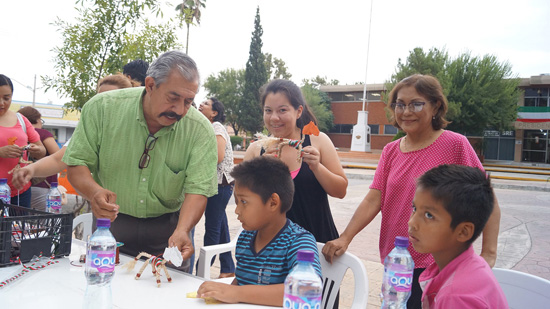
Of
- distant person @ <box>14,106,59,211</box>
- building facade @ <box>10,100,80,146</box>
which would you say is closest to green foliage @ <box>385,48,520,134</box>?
distant person @ <box>14,106,59,211</box>

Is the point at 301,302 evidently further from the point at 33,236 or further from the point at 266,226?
the point at 33,236

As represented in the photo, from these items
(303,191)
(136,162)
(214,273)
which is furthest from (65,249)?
(214,273)

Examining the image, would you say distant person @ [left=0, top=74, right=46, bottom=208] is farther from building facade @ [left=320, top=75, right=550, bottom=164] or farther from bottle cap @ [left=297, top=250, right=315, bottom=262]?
building facade @ [left=320, top=75, right=550, bottom=164]

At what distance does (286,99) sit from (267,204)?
852mm

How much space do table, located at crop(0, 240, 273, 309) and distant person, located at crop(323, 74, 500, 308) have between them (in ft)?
2.68

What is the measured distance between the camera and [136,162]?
2.43 metres

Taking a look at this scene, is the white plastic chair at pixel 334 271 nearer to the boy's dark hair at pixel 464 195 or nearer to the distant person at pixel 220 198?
the boy's dark hair at pixel 464 195

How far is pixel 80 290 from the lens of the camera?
1884mm

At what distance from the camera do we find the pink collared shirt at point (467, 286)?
144cm

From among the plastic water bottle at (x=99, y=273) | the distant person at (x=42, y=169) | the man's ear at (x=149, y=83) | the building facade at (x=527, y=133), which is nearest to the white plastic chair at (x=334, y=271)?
the plastic water bottle at (x=99, y=273)

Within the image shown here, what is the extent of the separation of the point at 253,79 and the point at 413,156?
137 feet

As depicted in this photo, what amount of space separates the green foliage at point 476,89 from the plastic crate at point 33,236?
2601cm

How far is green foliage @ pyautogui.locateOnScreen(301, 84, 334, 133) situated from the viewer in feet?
123

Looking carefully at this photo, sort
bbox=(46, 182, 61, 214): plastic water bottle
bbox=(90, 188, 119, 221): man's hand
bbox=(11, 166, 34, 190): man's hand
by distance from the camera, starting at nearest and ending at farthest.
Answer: bbox=(90, 188, 119, 221): man's hand < bbox=(11, 166, 34, 190): man's hand < bbox=(46, 182, 61, 214): plastic water bottle
